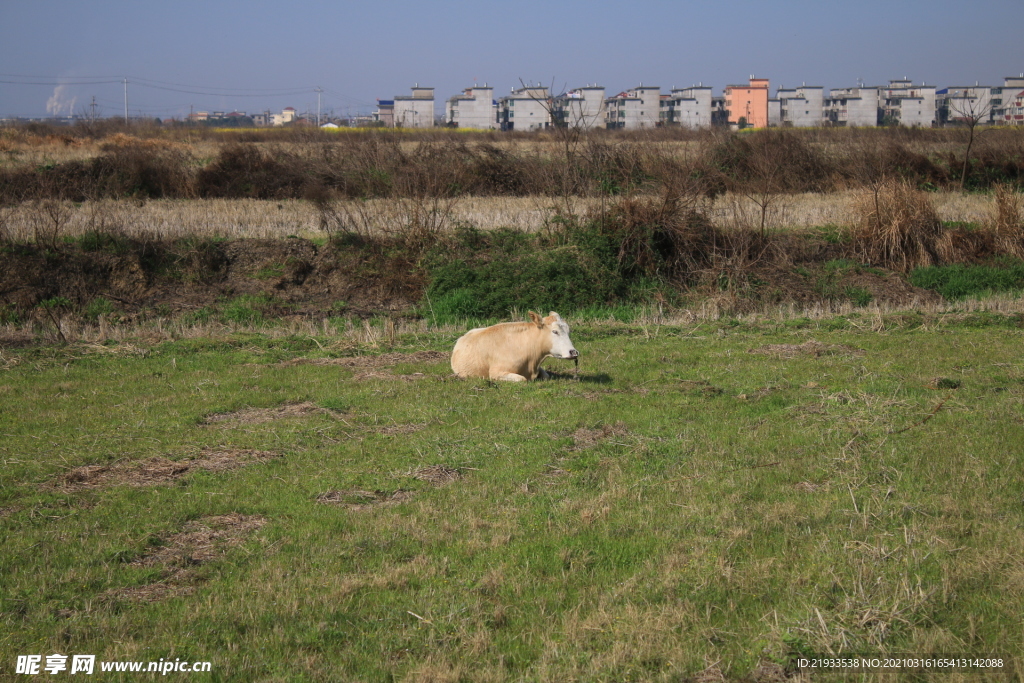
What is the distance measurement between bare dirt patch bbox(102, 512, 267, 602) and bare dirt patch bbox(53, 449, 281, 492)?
1.35 meters

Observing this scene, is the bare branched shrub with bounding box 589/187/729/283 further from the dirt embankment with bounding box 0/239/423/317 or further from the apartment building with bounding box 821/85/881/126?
the apartment building with bounding box 821/85/881/126

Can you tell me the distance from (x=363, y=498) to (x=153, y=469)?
241cm

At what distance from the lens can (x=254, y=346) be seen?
51.0ft

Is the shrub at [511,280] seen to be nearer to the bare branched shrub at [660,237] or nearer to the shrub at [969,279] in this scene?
the bare branched shrub at [660,237]

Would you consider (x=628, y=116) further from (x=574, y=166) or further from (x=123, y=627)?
(x=123, y=627)

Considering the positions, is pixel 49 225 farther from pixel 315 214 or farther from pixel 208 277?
pixel 315 214

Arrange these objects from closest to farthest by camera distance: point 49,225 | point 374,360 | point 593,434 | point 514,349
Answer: point 593,434, point 514,349, point 374,360, point 49,225

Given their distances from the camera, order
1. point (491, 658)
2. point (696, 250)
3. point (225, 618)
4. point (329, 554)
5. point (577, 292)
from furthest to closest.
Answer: point (696, 250), point (577, 292), point (329, 554), point (225, 618), point (491, 658)

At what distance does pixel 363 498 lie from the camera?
7.80m

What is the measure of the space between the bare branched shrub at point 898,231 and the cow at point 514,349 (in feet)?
52.3

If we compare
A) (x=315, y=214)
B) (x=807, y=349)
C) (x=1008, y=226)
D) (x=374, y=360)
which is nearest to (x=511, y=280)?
(x=374, y=360)

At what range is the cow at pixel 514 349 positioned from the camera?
12000mm

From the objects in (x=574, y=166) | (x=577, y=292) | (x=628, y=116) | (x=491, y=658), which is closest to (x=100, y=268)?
(x=577, y=292)

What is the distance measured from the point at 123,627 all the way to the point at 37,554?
1570 millimetres
